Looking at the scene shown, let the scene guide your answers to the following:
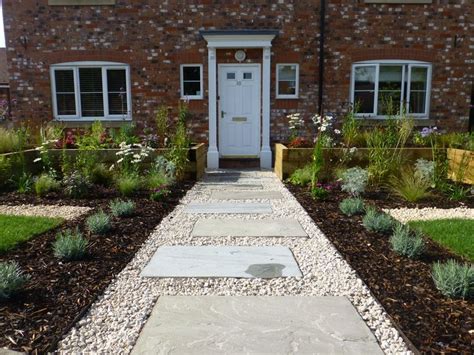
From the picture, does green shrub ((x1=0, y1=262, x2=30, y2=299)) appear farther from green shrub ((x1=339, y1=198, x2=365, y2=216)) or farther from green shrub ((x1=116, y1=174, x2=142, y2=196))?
green shrub ((x1=339, y1=198, x2=365, y2=216))

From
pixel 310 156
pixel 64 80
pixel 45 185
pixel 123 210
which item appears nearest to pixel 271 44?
pixel 310 156

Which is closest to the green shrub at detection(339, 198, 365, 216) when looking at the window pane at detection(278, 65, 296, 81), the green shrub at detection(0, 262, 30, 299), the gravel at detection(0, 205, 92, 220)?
the gravel at detection(0, 205, 92, 220)

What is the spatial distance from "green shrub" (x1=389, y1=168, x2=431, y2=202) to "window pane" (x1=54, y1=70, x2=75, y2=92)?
8604 millimetres

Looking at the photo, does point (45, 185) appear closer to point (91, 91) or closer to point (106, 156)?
point (106, 156)

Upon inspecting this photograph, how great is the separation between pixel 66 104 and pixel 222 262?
913 centimetres

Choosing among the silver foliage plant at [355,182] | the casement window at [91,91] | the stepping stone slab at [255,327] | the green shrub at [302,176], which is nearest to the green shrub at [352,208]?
the silver foliage plant at [355,182]

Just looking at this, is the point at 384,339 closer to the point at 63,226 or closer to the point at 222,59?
the point at 63,226

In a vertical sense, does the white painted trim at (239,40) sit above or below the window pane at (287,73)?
above

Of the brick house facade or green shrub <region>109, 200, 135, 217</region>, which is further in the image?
the brick house facade

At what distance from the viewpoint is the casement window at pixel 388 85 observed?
11289 millimetres

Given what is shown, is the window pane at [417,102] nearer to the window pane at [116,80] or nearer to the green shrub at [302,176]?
the green shrub at [302,176]

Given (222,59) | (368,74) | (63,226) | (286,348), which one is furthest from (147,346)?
(368,74)

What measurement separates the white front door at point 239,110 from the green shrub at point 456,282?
8.24 m

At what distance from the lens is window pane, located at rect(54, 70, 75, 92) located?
11.5 meters
